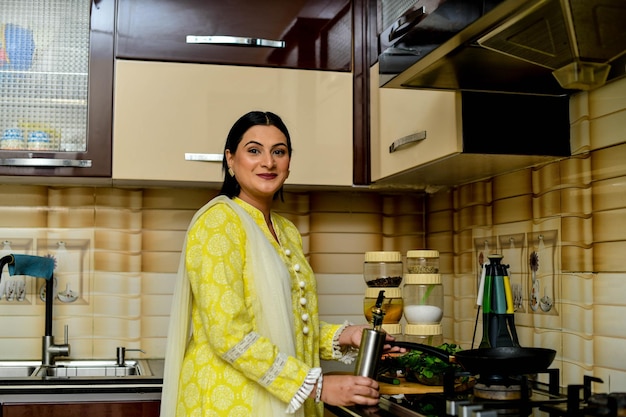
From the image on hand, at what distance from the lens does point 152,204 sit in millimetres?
2791

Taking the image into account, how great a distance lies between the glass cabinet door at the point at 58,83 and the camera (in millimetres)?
2428

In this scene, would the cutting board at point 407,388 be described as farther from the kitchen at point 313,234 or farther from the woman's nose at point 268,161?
the woman's nose at point 268,161

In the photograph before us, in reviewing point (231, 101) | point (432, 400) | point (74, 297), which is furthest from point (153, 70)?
point (432, 400)

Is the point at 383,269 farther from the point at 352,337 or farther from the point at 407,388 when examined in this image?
the point at 407,388

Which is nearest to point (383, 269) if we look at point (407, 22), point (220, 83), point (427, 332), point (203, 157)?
point (427, 332)

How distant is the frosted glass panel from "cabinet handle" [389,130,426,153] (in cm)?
92

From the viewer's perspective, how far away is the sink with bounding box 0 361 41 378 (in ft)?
8.45

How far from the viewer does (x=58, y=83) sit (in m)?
2.47

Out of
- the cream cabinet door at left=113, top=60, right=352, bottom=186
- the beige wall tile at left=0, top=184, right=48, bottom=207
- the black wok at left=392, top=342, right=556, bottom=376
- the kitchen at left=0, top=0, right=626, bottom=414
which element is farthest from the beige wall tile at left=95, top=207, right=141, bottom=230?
the black wok at left=392, top=342, right=556, bottom=376

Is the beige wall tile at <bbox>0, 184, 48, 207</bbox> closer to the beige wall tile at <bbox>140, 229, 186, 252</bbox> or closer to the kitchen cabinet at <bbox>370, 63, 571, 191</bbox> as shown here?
the beige wall tile at <bbox>140, 229, 186, 252</bbox>

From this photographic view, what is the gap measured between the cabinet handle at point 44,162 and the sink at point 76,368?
653 mm

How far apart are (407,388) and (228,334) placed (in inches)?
20.0

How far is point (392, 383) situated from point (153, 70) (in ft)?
3.86

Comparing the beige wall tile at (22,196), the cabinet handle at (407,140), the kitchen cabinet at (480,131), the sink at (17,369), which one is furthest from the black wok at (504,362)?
the beige wall tile at (22,196)
